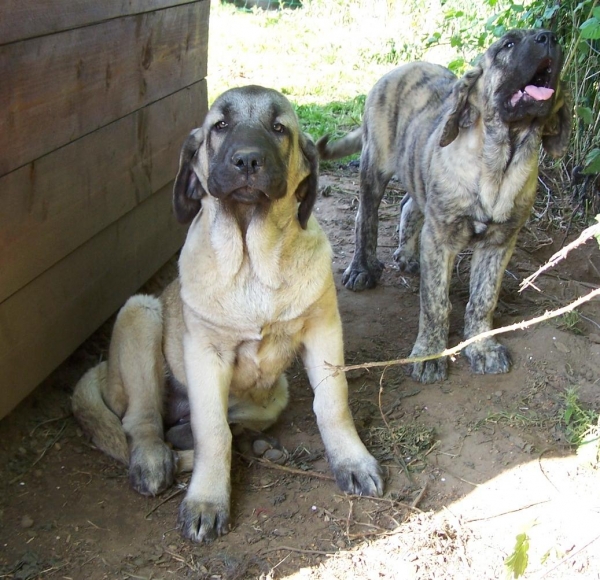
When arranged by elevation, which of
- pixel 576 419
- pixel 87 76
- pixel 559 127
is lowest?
pixel 576 419

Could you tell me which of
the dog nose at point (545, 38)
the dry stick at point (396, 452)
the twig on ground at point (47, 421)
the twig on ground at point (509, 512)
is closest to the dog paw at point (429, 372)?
the dry stick at point (396, 452)

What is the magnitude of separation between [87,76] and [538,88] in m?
2.20

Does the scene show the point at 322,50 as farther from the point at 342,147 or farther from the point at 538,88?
the point at 538,88

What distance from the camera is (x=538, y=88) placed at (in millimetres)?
3795

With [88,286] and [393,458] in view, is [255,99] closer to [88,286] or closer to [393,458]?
[88,286]

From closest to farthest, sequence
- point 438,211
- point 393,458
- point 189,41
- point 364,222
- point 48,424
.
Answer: point 393,458, point 48,424, point 438,211, point 189,41, point 364,222

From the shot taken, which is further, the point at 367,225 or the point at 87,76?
the point at 367,225

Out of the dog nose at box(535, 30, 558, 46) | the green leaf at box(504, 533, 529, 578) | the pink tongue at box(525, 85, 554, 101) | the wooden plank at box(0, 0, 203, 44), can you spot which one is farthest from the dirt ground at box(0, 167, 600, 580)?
the wooden plank at box(0, 0, 203, 44)

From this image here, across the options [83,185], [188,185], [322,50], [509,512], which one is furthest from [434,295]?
[322,50]

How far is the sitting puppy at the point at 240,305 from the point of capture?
3109mm

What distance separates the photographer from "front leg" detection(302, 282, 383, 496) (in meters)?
3.27

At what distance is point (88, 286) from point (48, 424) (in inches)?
28.0

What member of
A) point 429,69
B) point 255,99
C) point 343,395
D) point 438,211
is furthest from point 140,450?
point 429,69

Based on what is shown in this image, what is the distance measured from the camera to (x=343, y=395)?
11.0 ft
